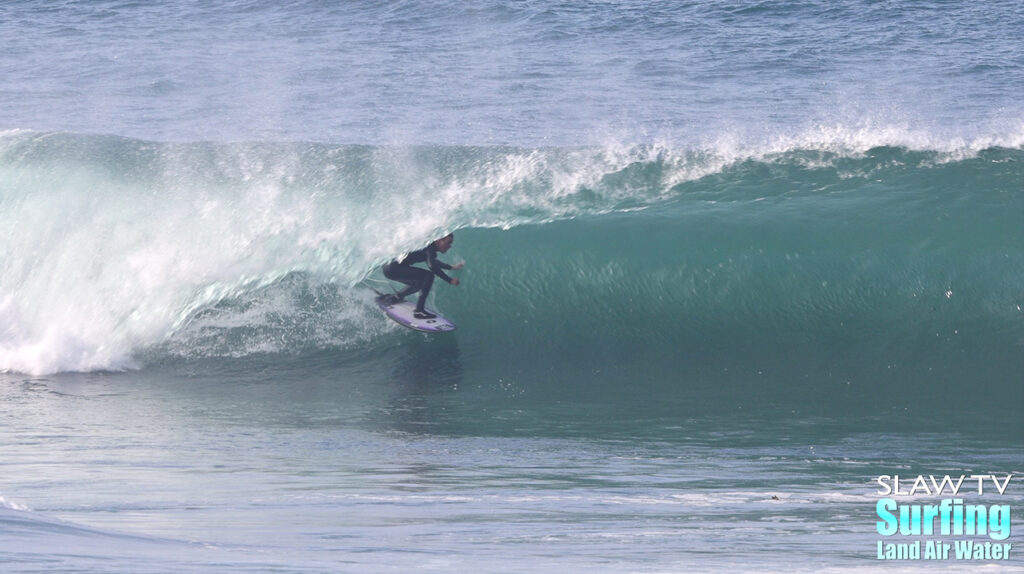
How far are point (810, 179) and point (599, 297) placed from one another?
9.60 feet

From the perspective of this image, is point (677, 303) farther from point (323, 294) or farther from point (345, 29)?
point (345, 29)

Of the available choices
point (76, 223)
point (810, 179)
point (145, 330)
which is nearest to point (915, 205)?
point (810, 179)

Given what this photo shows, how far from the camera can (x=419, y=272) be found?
399 inches

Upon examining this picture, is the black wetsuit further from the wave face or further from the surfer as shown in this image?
the wave face

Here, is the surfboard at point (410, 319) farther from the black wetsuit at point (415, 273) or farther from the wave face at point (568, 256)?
the wave face at point (568, 256)

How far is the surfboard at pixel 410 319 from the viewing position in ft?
32.9

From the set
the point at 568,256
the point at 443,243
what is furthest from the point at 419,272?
the point at 568,256

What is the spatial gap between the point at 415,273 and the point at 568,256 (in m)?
1.77

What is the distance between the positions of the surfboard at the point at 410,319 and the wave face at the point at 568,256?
0.27 meters

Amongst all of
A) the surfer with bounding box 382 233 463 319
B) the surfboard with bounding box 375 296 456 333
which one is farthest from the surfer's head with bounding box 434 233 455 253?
the surfboard with bounding box 375 296 456 333

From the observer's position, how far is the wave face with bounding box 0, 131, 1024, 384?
10.2 meters

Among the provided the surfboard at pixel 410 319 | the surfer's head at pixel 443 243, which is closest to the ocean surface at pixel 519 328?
the surfboard at pixel 410 319

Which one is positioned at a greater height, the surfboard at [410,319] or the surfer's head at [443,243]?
the surfer's head at [443,243]

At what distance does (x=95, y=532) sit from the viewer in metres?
4.98
